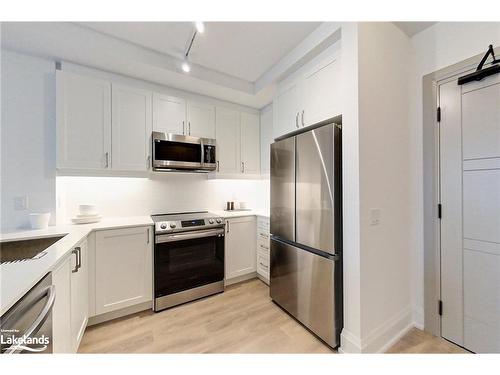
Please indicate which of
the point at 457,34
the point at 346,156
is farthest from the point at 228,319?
the point at 457,34

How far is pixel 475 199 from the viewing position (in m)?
1.54

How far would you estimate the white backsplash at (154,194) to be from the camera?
7.43 ft

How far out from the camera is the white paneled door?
146 centimetres

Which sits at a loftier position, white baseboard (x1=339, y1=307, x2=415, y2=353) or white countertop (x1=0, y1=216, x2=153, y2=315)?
white countertop (x1=0, y1=216, x2=153, y2=315)

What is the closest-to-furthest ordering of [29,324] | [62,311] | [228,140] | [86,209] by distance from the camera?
[29,324] → [62,311] → [86,209] → [228,140]

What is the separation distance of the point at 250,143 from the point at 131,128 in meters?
1.56

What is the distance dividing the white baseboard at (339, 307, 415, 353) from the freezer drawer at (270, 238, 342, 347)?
0.27 ft

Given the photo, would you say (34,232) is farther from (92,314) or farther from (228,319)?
(228,319)

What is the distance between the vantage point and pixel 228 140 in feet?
9.52

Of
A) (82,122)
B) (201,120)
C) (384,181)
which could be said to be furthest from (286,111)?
(82,122)

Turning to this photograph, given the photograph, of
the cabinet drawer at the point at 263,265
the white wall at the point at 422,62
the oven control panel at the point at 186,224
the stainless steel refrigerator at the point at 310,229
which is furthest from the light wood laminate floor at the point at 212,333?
the oven control panel at the point at 186,224

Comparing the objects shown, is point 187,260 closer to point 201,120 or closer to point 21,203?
point 21,203

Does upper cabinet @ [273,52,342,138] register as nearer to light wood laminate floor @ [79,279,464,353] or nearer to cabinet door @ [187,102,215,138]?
cabinet door @ [187,102,215,138]

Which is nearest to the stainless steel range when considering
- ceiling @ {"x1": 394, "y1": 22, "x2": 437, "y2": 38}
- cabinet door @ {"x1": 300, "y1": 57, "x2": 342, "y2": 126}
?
cabinet door @ {"x1": 300, "y1": 57, "x2": 342, "y2": 126}
